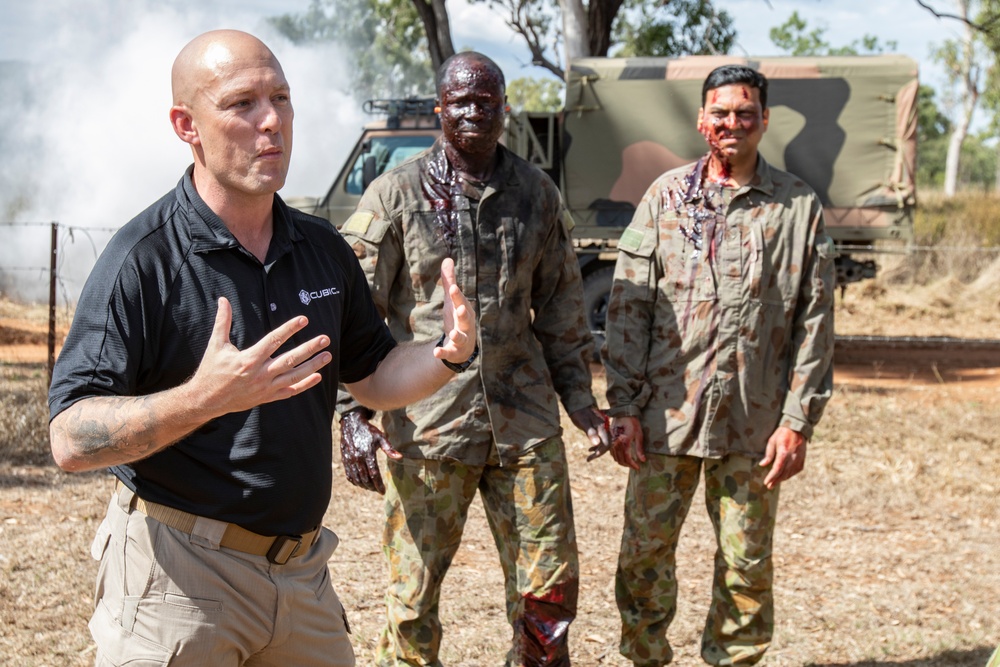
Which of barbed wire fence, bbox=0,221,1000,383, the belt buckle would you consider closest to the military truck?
barbed wire fence, bbox=0,221,1000,383

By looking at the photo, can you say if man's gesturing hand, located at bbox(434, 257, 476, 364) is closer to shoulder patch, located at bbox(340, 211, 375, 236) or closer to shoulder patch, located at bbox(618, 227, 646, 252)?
shoulder patch, located at bbox(340, 211, 375, 236)

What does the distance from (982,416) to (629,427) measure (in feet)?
17.2

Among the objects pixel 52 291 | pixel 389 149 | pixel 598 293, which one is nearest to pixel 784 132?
pixel 598 293

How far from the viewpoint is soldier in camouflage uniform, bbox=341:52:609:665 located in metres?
3.04

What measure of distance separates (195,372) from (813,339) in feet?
6.90

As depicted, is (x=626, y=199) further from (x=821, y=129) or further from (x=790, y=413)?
(x=790, y=413)

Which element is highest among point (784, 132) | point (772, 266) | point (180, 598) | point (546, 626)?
point (772, 266)

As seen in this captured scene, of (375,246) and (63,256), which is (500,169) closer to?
(375,246)

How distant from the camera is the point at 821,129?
9.55 m

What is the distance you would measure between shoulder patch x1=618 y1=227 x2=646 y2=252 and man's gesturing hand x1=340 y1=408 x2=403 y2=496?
1.03m

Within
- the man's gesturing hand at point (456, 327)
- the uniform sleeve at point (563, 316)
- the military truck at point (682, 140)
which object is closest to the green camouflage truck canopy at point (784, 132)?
the military truck at point (682, 140)

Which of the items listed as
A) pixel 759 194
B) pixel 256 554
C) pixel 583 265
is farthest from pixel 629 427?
pixel 583 265

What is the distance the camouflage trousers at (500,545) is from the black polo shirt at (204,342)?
39.1 inches

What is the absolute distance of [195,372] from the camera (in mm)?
1798
